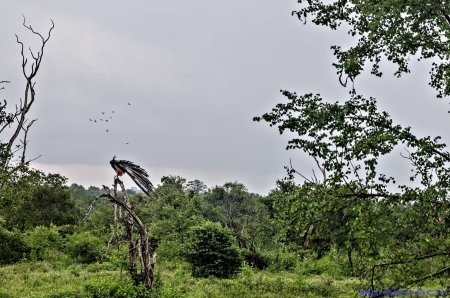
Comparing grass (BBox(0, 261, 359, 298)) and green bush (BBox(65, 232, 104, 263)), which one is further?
green bush (BBox(65, 232, 104, 263))

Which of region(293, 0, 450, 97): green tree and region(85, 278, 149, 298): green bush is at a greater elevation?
region(293, 0, 450, 97): green tree

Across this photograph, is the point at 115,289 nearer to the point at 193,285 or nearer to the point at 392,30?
the point at 193,285

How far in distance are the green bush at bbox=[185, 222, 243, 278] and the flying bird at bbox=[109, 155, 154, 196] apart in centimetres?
1095

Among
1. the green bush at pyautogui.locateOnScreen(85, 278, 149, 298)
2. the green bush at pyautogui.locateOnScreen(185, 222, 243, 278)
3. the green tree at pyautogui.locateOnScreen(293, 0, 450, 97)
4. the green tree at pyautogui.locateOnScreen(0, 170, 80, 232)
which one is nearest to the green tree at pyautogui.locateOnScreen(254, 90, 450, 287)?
the green tree at pyautogui.locateOnScreen(293, 0, 450, 97)

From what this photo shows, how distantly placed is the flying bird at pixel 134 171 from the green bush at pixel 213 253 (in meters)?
10.9

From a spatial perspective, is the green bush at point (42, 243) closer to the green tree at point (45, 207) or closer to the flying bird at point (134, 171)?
the green tree at point (45, 207)

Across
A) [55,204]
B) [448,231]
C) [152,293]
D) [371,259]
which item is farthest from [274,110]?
[55,204]

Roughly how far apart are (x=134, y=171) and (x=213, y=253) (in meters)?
11.0

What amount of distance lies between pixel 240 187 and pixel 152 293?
49.9 metres

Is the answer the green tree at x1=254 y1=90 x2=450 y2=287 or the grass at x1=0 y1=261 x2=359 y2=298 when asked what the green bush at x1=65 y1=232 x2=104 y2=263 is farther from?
the green tree at x1=254 y1=90 x2=450 y2=287

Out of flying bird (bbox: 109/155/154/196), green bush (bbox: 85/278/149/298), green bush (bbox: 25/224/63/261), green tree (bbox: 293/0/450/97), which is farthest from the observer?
green bush (bbox: 25/224/63/261)

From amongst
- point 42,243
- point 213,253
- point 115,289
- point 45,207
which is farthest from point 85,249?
point 115,289

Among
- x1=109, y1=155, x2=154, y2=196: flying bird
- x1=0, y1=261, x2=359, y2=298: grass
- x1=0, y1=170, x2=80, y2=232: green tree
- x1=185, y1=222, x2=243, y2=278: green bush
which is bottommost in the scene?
x1=0, y1=261, x2=359, y2=298: grass

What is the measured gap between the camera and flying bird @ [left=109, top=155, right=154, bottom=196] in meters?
7.49
